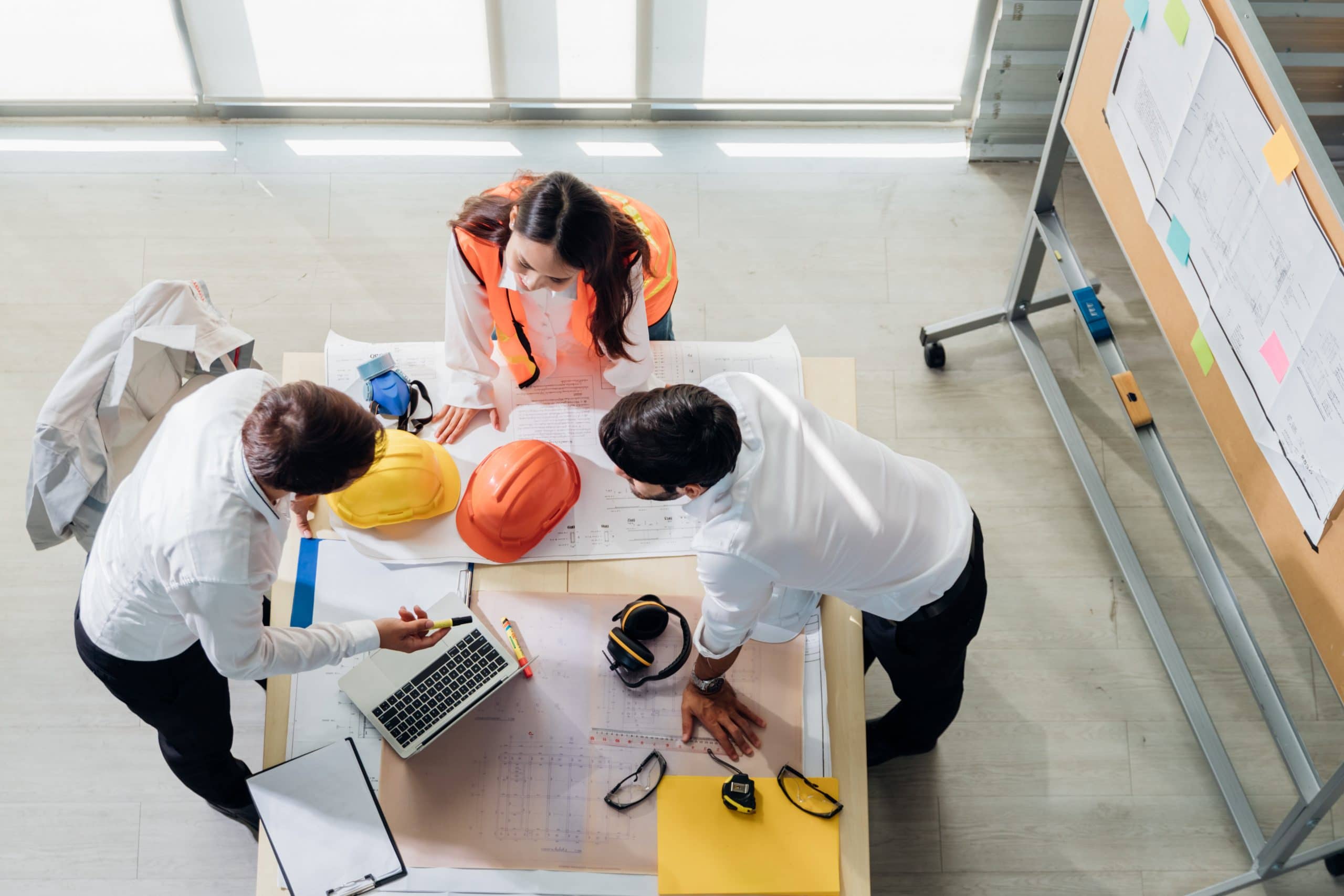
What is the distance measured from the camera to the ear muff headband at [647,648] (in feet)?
6.14

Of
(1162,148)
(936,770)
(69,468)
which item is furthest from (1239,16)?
(69,468)

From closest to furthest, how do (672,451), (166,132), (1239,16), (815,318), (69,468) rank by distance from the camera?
(672,451) < (1239,16) < (69,468) < (815,318) < (166,132)

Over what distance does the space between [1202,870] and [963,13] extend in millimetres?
2562

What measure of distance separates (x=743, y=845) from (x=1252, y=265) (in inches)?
53.2

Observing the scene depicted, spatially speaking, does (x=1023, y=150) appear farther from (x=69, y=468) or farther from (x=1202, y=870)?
(x=69, y=468)

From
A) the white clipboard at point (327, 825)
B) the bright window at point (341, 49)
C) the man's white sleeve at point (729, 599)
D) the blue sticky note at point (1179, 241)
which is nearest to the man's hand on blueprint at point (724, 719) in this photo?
the man's white sleeve at point (729, 599)

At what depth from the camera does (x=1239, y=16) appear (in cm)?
178

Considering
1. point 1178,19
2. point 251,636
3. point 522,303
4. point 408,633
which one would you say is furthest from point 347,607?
point 1178,19

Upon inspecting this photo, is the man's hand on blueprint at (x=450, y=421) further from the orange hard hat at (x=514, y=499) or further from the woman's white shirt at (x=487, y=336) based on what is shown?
the orange hard hat at (x=514, y=499)

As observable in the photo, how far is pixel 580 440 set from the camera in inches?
83.0

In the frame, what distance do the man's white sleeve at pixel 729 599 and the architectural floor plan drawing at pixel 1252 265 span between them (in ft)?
3.22

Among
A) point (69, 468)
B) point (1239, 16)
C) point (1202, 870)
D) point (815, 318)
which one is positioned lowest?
point (1202, 870)

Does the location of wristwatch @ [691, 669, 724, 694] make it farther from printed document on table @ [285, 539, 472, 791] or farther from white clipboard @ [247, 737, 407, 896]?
white clipboard @ [247, 737, 407, 896]

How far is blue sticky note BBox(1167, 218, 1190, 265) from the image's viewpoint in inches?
82.0
